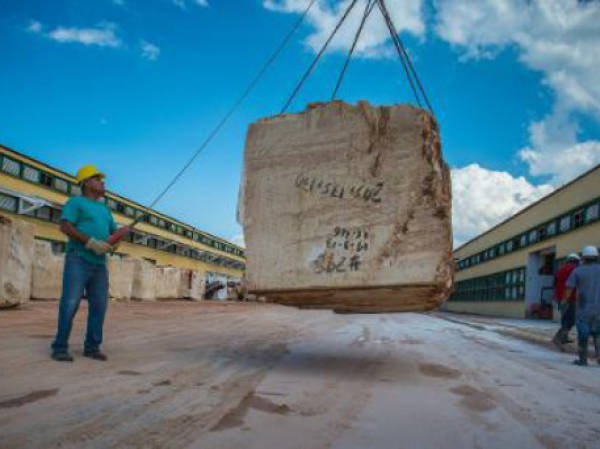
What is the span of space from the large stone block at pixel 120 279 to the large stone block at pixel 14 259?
309 inches

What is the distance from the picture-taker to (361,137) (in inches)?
153

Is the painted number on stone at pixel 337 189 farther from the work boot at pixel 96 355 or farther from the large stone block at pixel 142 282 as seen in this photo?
the large stone block at pixel 142 282

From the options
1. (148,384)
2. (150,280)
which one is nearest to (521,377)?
(148,384)

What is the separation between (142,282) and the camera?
1891 cm

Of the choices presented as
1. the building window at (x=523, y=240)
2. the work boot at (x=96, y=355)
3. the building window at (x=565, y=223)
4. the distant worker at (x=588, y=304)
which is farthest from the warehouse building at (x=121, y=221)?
the building window at (x=523, y=240)

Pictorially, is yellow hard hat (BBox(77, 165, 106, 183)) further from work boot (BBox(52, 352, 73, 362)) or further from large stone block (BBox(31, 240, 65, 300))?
large stone block (BBox(31, 240, 65, 300))

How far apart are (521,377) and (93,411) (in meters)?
3.70

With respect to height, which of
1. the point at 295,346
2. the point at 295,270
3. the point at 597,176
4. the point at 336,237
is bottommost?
the point at 295,346

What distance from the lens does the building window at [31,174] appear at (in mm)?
25891

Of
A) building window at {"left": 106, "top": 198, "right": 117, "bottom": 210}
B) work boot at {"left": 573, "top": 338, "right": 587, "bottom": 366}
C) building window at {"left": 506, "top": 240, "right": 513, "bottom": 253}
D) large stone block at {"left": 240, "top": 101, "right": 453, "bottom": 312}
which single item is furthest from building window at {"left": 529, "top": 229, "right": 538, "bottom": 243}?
building window at {"left": 106, "top": 198, "right": 117, "bottom": 210}

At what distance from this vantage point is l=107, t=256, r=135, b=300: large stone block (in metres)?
17.0

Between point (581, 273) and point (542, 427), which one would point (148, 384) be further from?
point (581, 273)

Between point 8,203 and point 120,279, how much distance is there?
10.1 m

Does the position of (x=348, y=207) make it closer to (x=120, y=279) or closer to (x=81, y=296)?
(x=81, y=296)
